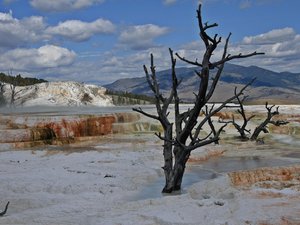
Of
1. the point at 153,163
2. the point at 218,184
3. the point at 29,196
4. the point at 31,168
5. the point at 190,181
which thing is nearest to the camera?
the point at 29,196

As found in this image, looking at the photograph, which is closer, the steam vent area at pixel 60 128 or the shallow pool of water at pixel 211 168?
the shallow pool of water at pixel 211 168

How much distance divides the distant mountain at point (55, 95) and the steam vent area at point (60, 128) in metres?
29.8

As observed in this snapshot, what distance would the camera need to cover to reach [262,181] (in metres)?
12.4

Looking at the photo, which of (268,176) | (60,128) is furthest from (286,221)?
(60,128)

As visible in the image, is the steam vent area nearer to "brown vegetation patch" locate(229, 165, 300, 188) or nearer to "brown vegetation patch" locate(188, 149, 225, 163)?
"brown vegetation patch" locate(188, 149, 225, 163)

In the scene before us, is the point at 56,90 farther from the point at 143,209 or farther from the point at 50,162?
the point at 143,209

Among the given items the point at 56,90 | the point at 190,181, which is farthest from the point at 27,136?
the point at 56,90

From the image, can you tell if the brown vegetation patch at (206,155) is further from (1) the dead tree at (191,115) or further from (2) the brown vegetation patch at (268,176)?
(1) the dead tree at (191,115)

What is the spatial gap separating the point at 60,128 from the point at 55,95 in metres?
35.3

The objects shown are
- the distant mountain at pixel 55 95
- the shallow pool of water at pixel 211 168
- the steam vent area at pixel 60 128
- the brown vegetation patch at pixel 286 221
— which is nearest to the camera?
the brown vegetation patch at pixel 286 221

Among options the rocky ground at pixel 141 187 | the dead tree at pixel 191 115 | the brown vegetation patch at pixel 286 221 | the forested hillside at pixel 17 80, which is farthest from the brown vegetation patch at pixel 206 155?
the forested hillside at pixel 17 80

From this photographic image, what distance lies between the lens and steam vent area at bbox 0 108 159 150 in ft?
78.7

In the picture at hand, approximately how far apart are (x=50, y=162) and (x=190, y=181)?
246 inches

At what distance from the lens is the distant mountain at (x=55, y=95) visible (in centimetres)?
5891
